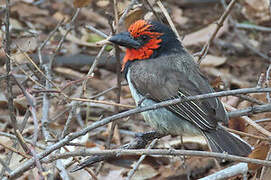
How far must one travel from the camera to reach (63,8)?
720 centimetres

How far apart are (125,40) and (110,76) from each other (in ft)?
6.82

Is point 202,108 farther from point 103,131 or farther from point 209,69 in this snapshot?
point 209,69

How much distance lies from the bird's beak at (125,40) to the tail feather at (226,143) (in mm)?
886

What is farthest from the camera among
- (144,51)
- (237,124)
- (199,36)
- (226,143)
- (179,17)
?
(179,17)

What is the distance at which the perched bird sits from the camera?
3660 mm

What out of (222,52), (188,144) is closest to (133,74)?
(188,144)

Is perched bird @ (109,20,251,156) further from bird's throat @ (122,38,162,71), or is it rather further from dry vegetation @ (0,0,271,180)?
dry vegetation @ (0,0,271,180)

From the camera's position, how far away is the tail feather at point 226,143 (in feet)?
11.6

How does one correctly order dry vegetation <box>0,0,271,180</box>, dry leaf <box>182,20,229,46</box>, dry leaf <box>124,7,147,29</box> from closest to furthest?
dry vegetation <box>0,0,271,180</box>
dry leaf <box>124,7,147,29</box>
dry leaf <box>182,20,229,46</box>

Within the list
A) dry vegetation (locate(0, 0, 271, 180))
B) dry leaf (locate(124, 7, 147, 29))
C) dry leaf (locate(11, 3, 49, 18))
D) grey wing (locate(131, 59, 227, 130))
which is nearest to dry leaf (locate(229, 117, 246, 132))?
dry vegetation (locate(0, 0, 271, 180))

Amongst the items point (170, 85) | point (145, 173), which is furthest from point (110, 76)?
point (170, 85)

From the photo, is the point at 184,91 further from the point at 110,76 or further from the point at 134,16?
the point at 110,76

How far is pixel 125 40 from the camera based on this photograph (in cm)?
400

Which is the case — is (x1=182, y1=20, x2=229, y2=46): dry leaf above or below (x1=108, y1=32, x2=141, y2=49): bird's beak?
below
